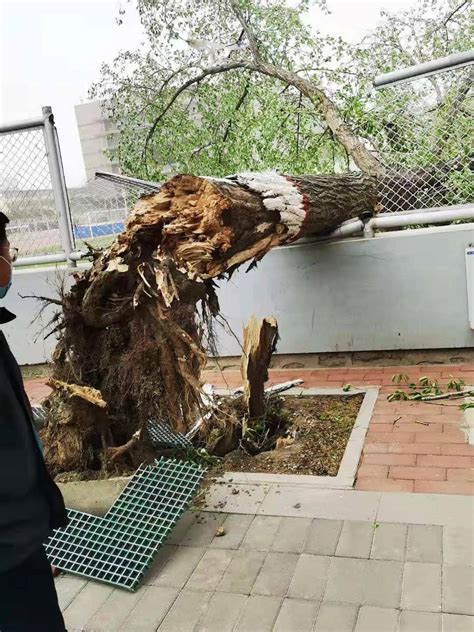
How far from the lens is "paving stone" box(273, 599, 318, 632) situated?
224 cm

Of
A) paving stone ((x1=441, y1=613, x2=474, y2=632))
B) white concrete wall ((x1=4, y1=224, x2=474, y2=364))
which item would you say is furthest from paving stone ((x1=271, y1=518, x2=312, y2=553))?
Result: white concrete wall ((x1=4, y1=224, x2=474, y2=364))

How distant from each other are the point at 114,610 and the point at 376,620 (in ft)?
3.60

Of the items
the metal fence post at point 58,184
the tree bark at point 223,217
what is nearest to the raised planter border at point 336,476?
the tree bark at point 223,217

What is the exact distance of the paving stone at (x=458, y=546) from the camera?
2.45 m

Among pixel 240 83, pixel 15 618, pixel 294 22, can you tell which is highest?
pixel 294 22

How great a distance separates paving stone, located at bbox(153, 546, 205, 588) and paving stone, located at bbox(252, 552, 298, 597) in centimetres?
34

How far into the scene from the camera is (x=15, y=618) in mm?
1877

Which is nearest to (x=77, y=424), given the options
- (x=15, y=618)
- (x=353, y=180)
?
(x=15, y=618)

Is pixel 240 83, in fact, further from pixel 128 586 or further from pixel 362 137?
pixel 128 586

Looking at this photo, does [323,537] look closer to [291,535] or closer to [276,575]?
[291,535]

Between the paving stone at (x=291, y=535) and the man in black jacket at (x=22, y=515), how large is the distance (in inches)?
44.1

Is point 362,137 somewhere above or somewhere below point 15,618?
above

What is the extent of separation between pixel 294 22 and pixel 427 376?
5.49 m

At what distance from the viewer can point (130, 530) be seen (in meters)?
2.97
